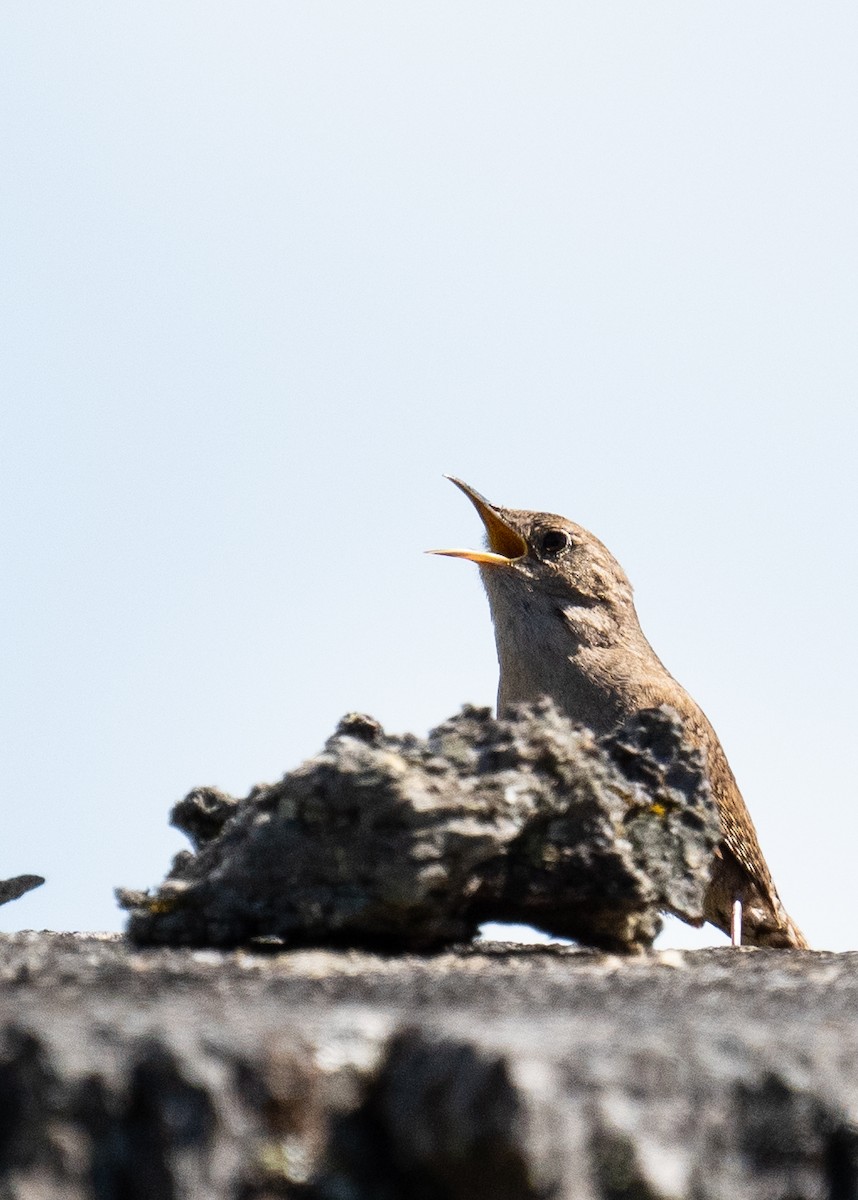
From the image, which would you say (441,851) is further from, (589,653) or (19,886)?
(589,653)

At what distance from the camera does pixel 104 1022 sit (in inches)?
63.8

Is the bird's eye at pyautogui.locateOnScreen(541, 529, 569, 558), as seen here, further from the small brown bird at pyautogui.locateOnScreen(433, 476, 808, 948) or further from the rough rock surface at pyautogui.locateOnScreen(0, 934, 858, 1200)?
the rough rock surface at pyautogui.locateOnScreen(0, 934, 858, 1200)

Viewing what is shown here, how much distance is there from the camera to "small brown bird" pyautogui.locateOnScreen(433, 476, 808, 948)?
23.8ft

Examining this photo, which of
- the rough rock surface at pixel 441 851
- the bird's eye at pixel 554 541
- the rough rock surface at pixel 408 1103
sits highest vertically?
the bird's eye at pixel 554 541

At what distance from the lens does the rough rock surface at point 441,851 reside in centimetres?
260

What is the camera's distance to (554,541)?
26.9ft

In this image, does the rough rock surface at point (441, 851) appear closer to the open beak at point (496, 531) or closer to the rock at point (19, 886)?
the rock at point (19, 886)

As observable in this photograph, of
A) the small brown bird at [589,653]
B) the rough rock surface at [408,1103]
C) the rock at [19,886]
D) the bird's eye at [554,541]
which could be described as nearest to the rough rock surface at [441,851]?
the rough rock surface at [408,1103]

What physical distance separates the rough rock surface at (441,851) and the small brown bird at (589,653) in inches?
166

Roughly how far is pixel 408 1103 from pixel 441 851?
1014 mm

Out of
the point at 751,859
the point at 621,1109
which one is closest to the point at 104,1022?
the point at 621,1109

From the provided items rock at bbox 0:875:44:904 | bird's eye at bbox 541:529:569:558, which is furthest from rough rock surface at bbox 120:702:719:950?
bird's eye at bbox 541:529:569:558

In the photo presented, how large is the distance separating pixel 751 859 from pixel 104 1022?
6065 mm

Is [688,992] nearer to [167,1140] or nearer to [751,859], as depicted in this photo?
[167,1140]
